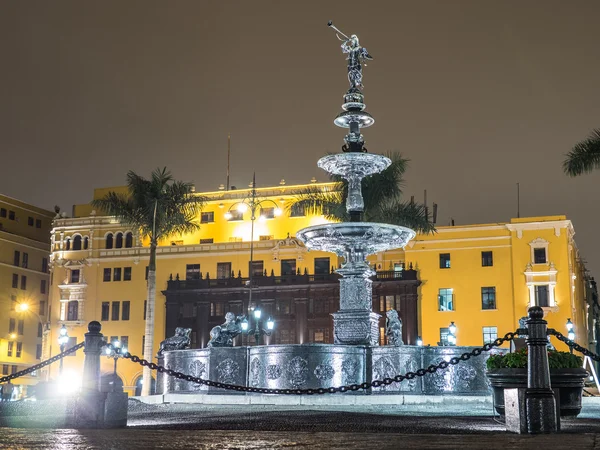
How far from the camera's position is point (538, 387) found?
35.0ft

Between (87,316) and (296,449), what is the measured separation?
59.8 m

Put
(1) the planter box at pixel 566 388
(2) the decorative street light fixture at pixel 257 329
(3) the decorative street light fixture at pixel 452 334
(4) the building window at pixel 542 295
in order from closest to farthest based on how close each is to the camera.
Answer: (1) the planter box at pixel 566 388
(2) the decorative street light fixture at pixel 257 329
(3) the decorative street light fixture at pixel 452 334
(4) the building window at pixel 542 295

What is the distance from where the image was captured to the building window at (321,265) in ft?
201

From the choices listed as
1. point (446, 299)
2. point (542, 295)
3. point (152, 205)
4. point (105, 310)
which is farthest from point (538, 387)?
point (105, 310)

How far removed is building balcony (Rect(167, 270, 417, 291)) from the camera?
2304 inches

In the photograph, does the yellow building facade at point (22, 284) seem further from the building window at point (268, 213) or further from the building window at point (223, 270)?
the building window at point (268, 213)

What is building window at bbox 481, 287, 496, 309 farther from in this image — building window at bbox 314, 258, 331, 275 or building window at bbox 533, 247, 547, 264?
building window at bbox 314, 258, 331, 275

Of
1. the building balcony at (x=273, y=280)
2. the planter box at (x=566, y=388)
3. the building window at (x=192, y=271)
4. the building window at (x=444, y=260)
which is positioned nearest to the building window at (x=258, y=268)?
the building balcony at (x=273, y=280)

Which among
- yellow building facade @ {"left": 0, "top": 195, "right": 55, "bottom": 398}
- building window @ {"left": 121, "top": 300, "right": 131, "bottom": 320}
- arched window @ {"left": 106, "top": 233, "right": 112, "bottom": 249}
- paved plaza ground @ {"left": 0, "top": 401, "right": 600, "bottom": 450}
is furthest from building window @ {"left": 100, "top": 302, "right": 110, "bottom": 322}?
paved plaza ground @ {"left": 0, "top": 401, "right": 600, "bottom": 450}

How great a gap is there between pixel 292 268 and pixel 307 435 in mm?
52070

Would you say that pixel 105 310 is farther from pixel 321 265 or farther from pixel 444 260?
pixel 444 260

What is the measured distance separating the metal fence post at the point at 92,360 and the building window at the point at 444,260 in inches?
1872

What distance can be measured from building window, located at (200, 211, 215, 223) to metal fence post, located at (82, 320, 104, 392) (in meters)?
55.1

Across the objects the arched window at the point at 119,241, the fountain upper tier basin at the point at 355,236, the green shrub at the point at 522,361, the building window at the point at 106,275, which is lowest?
the green shrub at the point at 522,361
